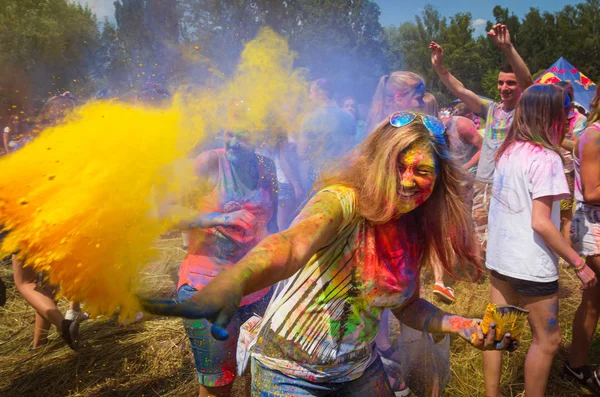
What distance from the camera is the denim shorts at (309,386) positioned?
5.20 ft

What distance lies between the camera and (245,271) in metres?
1.02

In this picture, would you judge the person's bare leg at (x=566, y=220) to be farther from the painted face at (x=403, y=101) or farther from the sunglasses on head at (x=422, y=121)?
the sunglasses on head at (x=422, y=121)

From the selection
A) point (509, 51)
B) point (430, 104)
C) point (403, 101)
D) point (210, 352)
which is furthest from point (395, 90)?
point (210, 352)

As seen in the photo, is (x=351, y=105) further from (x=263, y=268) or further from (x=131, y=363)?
(x=263, y=268)

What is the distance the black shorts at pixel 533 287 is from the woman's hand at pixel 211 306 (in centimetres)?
215

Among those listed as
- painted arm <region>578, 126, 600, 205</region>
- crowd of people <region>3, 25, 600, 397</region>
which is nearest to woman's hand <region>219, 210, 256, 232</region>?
crowd of people <region>3, 25, 600, 397</region>

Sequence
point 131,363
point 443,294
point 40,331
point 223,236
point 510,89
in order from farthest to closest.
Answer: point 443,294 → point 510,89 → point 40,331 → point 131,363 → point 223,236

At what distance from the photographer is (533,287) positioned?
2.48m

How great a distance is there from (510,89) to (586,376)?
245 centimetres

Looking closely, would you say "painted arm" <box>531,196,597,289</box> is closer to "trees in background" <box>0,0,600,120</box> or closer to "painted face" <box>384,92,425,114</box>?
"painted face" <box>384,92,425,114</box>

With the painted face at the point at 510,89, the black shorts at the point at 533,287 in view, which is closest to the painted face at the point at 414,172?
the black shorts at the point at 533,287

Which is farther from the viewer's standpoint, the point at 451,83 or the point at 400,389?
the point at 451,83

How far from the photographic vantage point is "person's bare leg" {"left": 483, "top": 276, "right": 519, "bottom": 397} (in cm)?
265

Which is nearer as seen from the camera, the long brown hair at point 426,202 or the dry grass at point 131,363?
the long brown hair at point 426,202
